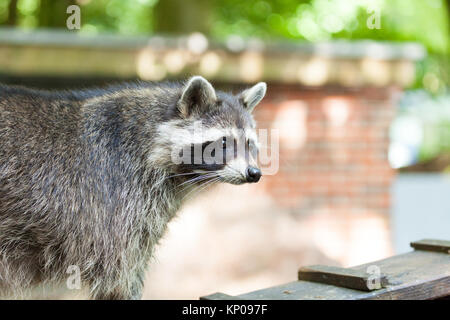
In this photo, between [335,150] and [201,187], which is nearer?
[201,187]

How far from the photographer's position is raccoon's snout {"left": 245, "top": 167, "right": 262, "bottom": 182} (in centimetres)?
385

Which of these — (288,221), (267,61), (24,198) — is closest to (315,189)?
(288,221)

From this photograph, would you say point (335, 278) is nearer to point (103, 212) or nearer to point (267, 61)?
point (103, 212)

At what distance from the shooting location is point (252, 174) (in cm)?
385

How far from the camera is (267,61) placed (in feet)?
25.6

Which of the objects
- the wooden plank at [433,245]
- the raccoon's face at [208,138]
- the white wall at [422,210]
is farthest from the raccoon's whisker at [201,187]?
the white wall at [422,210]

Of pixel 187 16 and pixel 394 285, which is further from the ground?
pixel 187 16

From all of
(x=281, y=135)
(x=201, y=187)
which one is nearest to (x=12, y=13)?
(x=281, y=135)

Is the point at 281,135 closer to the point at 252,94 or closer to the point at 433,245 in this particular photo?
the point at 252,94

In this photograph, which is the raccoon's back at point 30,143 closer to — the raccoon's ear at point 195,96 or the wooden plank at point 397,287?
the raccoon's ear at point 195,96

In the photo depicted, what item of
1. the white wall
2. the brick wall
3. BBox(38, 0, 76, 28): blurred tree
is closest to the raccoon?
the brick wall

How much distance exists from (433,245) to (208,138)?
185 centimetres

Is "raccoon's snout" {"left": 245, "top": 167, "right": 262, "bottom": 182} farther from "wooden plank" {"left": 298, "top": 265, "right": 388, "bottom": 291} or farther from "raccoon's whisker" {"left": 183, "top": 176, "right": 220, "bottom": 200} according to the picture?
"wooden plank" {"left": 298, "top": 265, "right": 388, "bottom": 291}

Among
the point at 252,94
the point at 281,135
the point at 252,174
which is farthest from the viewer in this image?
the point at 281,135
